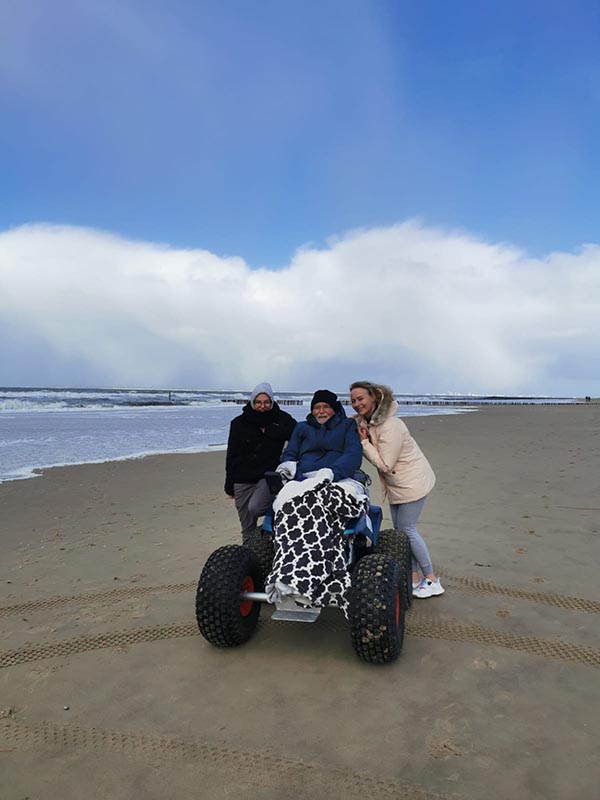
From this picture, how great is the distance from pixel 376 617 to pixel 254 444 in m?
2.41

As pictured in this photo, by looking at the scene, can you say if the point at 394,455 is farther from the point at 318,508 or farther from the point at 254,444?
the point at 254,444

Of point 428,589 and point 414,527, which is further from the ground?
point 414,527

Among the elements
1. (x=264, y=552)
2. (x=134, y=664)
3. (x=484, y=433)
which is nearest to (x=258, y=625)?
(x=264, y=552)

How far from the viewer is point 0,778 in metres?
2.58

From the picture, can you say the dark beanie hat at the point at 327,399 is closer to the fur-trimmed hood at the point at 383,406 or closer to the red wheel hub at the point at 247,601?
the fur-trimmed hood at the point at 383,406

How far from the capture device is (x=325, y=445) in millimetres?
4711

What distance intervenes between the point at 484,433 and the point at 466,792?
20.0 m

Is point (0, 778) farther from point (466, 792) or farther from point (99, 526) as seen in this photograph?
point (99, 526)

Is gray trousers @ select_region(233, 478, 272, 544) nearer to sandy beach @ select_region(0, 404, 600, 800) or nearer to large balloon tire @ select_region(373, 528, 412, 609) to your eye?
sandy beach @ select_region(0, 404, 600, 800)

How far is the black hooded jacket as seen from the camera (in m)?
5.41

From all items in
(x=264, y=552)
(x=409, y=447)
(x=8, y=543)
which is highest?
(x=409, y=447)

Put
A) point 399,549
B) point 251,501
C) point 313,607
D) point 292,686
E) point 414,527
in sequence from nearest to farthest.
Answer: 1. point 292,686
2. point 313,607
3. point 399,549
4. point 414,527
5. point 251,501

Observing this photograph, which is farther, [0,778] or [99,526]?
[99,526]

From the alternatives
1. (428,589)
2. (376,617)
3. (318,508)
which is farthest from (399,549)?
(376,617)
